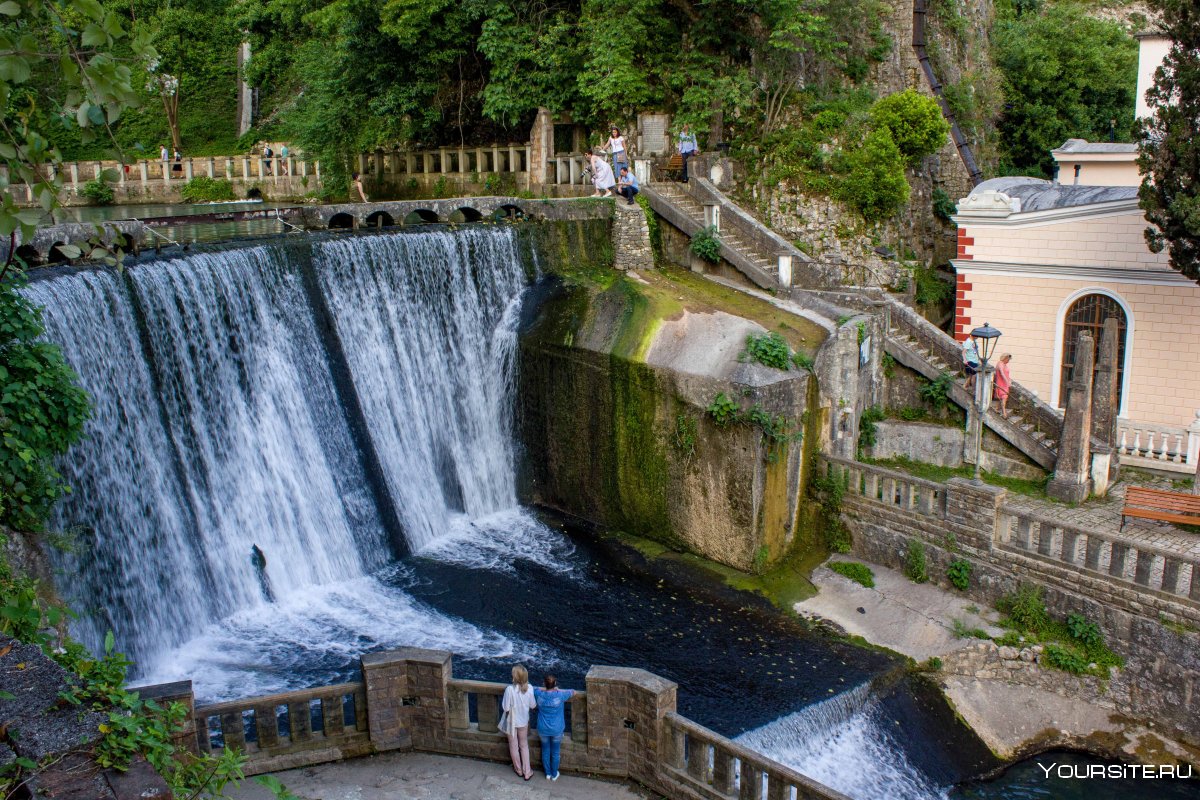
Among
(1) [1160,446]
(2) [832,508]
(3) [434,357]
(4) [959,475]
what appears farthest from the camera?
(1) [1160,446]

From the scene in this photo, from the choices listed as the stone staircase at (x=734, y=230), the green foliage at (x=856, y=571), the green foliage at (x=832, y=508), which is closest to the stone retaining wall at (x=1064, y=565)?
the green foliage at (x=832, y=508)

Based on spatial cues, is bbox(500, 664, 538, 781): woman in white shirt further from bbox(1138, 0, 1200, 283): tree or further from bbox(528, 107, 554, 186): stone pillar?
bbox(528, 107, 554, 186): stone pillar

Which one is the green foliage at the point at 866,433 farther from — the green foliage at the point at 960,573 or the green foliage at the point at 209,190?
the green foliage at the point at 209,190

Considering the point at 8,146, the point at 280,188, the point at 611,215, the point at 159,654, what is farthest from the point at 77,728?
the point at 280,188

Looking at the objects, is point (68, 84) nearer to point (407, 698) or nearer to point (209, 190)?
point (407, 698)

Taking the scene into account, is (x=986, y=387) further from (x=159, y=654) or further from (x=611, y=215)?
(x=159, y=654)

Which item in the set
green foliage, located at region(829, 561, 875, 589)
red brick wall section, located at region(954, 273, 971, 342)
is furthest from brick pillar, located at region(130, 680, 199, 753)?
red brick wall section, located at region(954, 273, 971, 342)

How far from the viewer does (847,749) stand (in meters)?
12.8

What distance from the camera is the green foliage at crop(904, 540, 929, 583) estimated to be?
16.1m

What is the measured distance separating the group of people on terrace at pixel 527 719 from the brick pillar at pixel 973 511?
7707 mm

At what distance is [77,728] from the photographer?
5.77 m

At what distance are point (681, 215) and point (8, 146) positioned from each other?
17129 mm

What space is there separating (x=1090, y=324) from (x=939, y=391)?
3742 mm

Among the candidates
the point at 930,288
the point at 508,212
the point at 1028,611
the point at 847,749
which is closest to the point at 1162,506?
the point at 1028,611
